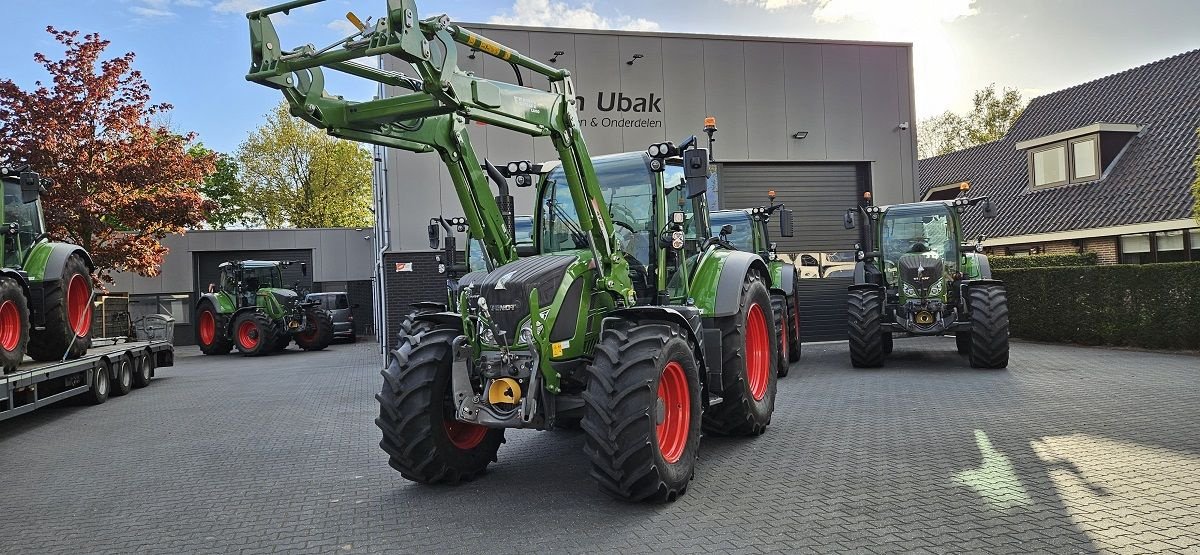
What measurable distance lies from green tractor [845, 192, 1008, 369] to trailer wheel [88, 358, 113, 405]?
32.7 feet

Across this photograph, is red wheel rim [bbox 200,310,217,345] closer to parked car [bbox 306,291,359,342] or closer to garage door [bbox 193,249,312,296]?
parked car [bbox 306,291,359,342]

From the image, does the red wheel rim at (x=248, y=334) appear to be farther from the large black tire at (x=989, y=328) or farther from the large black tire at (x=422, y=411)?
the large black tire at (x=422, y=411)

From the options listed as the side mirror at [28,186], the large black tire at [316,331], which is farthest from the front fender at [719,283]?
the large black tire at [316,331]

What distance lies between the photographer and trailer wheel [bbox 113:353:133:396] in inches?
480

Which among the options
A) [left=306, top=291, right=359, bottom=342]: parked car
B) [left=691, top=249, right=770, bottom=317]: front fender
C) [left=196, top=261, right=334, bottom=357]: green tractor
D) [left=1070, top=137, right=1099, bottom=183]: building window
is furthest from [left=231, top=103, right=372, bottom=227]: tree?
[left=691, top=249, right=770, bottom=317]: front fender

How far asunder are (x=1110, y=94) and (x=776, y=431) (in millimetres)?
21768

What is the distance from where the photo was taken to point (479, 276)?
5719 millimetres

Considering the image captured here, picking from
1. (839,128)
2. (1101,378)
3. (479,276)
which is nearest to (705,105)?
(839,128)

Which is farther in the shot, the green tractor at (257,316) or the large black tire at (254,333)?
the green tractor at (257,316)

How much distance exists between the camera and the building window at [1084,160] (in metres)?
21.8

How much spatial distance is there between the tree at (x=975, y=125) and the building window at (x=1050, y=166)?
15.4 meters

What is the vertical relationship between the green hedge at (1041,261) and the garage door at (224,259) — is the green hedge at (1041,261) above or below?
below

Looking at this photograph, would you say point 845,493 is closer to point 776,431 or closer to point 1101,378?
point 776,431

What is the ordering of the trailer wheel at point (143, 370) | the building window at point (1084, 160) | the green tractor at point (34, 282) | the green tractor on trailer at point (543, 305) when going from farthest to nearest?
the building window at point (1084, 160) < the trailer wheel at point (143, 370) < the green tractor at point (34, 282) < the green tractor on trailer at point (543, 305)
